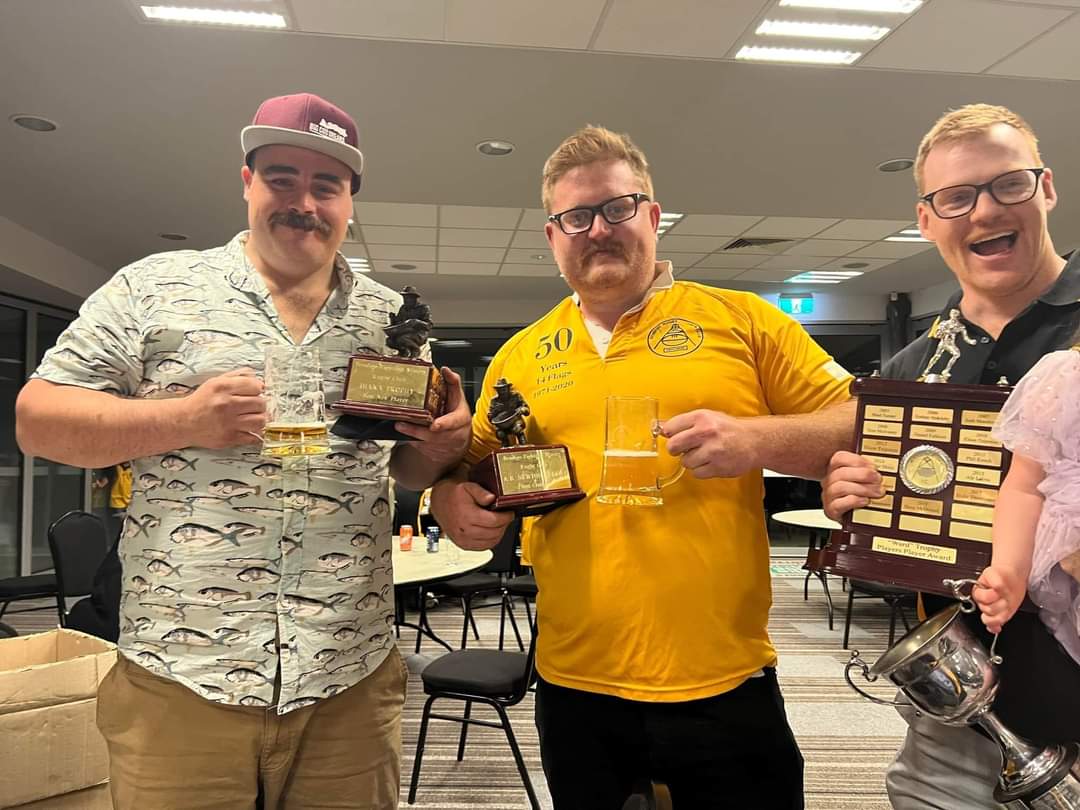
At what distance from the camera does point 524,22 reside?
3.18 m

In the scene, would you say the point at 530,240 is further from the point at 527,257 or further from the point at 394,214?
the point at 394,214

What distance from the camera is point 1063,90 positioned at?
12.9 ft

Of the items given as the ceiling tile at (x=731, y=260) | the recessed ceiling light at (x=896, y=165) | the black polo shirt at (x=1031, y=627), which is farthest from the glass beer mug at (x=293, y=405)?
the ceiling tile at (x=731, y=260)

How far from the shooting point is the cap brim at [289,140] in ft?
4.42

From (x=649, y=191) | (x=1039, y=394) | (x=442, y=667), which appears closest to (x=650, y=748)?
(x=1039, y=394)

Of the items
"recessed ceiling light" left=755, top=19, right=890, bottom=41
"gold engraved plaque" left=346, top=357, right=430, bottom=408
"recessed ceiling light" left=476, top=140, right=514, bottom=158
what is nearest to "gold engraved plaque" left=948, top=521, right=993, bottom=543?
"gold engraved plaque" left=346, top=357, right=430, bottom=408

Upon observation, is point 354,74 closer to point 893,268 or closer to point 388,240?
point 388,240

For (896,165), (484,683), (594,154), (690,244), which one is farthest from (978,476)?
(690,244)

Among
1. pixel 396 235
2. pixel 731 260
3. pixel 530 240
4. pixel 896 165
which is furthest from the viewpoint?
pixel 731 260

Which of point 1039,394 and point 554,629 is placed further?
point 554,629

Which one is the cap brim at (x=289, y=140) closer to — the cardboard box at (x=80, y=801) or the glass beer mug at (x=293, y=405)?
the glass beer mug at (x=293, y=405)

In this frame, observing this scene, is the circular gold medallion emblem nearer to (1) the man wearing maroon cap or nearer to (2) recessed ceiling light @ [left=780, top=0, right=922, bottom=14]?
(1) the man wearing maroon cap

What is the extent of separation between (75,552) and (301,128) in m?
3.90

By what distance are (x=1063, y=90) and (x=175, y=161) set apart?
18.0 feet
